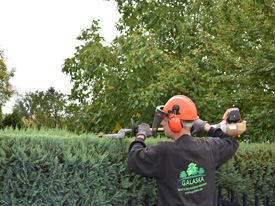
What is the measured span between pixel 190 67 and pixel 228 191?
514cm

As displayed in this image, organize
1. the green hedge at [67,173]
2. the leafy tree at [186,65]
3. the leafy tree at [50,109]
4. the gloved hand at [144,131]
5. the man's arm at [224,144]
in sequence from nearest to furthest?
1. the green hedge at [67,173]
2. the gloved hand at [144,131]
3. the man's arm at [224,144]
4. the leafy tree at [186,65]
5. the leafy tree at [50,109]

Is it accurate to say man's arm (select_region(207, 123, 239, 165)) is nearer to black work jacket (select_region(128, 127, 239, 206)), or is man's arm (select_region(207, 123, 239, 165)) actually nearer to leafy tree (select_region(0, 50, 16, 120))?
black work jacket (select_region(128, 127, 239, 206))

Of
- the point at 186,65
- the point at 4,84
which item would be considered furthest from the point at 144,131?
the point at 4,84

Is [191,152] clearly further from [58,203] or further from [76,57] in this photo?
[76,57]

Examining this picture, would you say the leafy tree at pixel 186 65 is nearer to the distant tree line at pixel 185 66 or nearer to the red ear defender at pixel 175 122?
the distant tree line at pixel 185 66

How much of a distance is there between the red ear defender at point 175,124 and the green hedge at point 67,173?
764 millimetres

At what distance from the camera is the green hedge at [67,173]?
9.46 ft

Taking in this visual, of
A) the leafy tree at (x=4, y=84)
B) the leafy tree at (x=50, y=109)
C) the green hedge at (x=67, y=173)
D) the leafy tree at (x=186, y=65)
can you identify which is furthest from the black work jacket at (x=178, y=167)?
the leafy tree at (x=4, y=84)

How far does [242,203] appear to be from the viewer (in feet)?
16.2

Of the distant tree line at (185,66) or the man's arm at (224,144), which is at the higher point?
the distant tree line at (185,66)

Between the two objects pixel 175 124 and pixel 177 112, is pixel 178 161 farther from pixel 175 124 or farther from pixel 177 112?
pixel 177 112

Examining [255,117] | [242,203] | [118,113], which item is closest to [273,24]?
[255,117]

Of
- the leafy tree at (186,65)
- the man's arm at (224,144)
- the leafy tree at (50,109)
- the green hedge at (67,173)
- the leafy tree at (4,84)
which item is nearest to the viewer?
the green hedge at (67,173)

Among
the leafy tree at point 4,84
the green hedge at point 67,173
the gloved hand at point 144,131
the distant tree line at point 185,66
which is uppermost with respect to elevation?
the leafy tree at point 4,84
